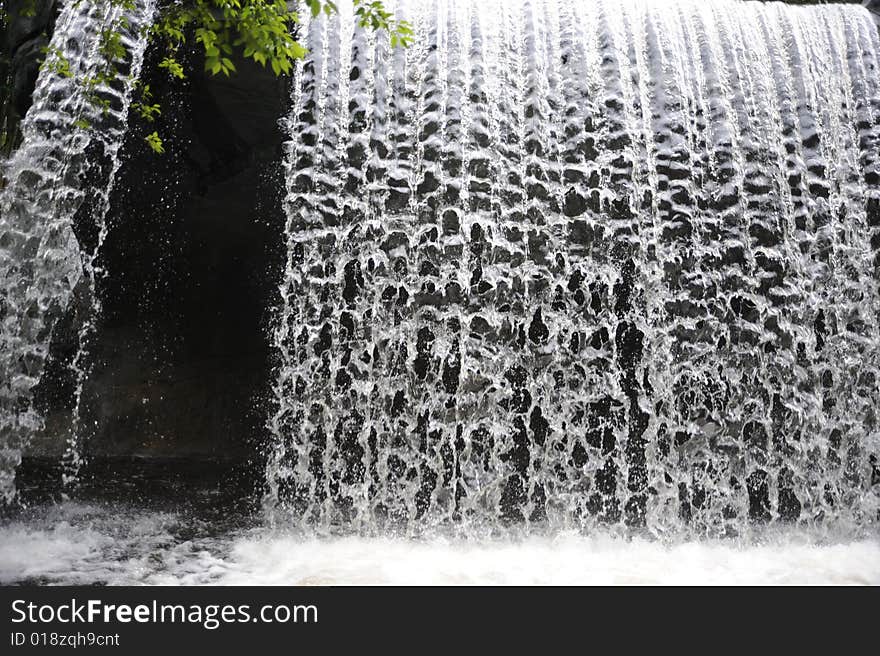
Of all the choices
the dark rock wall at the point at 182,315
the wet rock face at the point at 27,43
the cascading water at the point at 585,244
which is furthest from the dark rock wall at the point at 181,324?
the cascading water at the point at 585,244

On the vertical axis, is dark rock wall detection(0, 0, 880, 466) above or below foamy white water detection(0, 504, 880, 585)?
above

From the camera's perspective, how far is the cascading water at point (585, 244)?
5547 mm

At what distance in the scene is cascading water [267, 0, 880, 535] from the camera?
5.55 m

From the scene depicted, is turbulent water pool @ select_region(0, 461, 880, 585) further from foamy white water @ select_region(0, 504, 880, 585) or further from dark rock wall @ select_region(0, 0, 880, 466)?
dark rock wall @ select_region(0, 0, 880, 466)

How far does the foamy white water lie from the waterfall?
1010 millimetres

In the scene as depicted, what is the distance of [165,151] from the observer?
21.6 feet

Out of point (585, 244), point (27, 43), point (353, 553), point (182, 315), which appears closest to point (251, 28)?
point (585, 244)

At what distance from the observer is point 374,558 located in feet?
14.7

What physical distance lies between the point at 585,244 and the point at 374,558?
2.73 metres

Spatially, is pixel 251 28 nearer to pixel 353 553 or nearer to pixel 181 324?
pixel 353 553

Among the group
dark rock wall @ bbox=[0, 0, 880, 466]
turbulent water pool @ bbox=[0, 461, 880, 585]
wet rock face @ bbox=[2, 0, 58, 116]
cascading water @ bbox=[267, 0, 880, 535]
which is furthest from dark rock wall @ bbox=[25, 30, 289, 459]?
turbulent water pool @ bbox=[0, 461, 880, 585]

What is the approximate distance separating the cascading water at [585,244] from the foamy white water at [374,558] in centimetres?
58

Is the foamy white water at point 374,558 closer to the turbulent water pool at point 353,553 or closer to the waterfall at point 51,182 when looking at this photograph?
the turbulent water pool at point 353,553

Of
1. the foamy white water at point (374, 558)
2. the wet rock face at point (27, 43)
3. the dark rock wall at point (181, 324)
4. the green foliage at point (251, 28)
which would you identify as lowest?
the foamy white water at point (374, 558)
